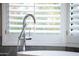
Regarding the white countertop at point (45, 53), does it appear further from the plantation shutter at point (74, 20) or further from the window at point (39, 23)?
the plantation shutter at point (74, 20)

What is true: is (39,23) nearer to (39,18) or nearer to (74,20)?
(39,18)

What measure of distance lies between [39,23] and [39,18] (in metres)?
0.05

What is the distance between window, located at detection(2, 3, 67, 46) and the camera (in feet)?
4.91

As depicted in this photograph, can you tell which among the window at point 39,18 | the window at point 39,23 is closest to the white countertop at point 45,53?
the window at point 39,23

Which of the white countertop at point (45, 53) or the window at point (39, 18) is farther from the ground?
the window at point (39, 18)

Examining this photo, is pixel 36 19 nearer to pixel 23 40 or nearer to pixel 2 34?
pixel 23 40

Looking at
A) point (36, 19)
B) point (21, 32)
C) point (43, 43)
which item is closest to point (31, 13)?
point (36, 19)

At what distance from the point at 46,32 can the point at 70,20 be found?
0.27 metres

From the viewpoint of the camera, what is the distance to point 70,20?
158 centimetres

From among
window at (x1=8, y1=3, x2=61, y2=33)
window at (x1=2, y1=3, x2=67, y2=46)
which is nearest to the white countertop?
window at (x1=2, y1=3, x2=67, y2=46)

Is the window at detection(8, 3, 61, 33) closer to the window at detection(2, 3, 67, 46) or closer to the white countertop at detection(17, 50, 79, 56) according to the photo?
the window at detection(2, 3, 67, 46)

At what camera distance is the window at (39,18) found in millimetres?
1529

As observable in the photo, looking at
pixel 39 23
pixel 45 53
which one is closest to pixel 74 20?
pixel 39 23

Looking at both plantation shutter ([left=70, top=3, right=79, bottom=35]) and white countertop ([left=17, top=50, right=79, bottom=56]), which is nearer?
white countertop ([left=17, top=50, right=79, bottom=56])
